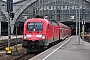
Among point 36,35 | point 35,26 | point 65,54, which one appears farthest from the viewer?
point 35,26

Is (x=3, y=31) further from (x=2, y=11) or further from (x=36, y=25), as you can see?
(x=36, y=25)

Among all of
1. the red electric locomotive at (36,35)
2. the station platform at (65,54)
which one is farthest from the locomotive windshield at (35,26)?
the station platform at (65,54)

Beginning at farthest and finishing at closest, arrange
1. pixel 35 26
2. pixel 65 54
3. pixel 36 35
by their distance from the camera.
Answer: pixel 35 26
pixel 36 35
pixel 65 54

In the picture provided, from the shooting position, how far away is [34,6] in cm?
10806

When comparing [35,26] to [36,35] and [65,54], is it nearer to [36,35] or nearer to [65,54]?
[36,35]

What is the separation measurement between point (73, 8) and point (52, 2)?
9.27 meters

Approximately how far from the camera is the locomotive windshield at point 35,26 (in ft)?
78.7

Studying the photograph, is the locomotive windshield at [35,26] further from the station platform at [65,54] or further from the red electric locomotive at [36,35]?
the station platform at [65,54]

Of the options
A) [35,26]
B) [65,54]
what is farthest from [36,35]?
[65,54]

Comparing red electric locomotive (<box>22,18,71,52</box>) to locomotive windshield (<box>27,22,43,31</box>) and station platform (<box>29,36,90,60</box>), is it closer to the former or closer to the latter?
locomotive windshield (<box>27,22,43,31</box>)

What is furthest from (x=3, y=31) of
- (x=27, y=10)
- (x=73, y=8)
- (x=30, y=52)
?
(x=30, y=52)

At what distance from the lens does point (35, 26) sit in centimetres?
2419

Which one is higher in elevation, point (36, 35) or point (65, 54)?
point (36, 35)

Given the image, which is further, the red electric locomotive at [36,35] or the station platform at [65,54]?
the red electric locomotive at [36,35]
